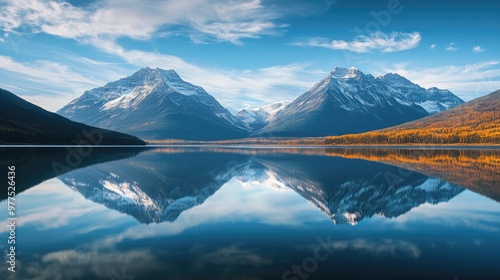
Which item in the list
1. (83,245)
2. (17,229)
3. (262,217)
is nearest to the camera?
(83,245)

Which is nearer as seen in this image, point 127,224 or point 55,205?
point 127,224

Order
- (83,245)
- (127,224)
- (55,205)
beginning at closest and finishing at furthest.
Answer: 1. (83,245)
2. (127,224)
3. (55,205)

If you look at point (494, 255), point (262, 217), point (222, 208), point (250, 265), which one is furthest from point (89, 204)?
point (494, 255)

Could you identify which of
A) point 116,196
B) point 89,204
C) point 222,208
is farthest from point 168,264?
point 116,196

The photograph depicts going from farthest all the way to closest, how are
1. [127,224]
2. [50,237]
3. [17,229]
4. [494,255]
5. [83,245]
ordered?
1. [127,224]
2. [17,229]
3. [50,237]
4. [83,245]
5. [494,255]

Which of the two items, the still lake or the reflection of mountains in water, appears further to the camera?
the reflection of mountains in water

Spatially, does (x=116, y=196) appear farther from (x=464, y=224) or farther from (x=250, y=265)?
(x=464, y=224)

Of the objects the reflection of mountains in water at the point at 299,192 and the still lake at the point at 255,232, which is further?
the reflection of mountains in water at the point at 299,192

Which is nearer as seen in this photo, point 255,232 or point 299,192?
point 255,232

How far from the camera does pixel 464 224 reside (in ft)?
70.5

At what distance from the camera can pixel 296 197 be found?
31.9m

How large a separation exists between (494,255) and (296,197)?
17.8 metres

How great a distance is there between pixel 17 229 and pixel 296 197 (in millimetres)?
20830

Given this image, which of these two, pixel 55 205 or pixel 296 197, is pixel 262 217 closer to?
pixel 296 197
